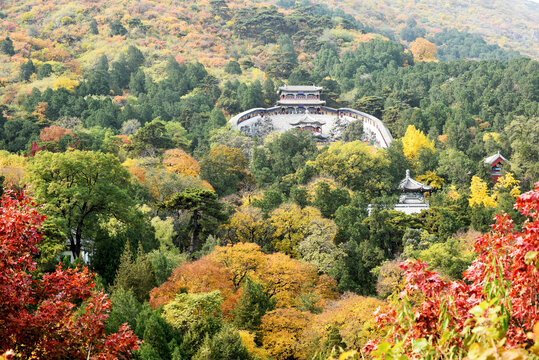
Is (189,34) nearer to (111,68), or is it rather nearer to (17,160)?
(111,68)

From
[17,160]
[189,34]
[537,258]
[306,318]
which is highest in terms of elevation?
[537,258]

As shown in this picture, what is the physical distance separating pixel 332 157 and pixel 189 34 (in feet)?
162

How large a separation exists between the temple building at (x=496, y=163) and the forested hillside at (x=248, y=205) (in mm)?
1093

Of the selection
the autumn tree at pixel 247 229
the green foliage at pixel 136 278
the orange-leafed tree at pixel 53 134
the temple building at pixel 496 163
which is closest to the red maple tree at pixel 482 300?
the green foliage at pixel 136 278

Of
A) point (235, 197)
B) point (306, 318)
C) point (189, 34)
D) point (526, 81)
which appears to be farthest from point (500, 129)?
point (189, 34)

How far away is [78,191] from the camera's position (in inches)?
896

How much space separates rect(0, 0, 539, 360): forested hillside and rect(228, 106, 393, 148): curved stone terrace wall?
3.48ft

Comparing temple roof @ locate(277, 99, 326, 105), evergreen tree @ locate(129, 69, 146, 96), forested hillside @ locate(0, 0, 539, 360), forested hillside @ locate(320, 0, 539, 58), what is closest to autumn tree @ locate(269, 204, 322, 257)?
forested hillside @ locate(0, 0, 539, 360)

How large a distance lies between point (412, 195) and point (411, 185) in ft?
2.57

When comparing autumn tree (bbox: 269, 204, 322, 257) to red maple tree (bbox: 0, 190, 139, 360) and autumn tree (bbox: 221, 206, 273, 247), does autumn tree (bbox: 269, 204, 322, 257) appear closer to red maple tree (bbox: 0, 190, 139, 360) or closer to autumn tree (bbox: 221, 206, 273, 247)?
autumn tree (bbox: 221, 206, 273, 247)

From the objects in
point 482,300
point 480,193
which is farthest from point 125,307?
point 480,193

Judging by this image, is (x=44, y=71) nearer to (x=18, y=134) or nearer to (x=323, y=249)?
(x=18, y=134)

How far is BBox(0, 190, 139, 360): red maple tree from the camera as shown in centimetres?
A: 671

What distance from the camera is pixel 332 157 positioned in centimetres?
3762
